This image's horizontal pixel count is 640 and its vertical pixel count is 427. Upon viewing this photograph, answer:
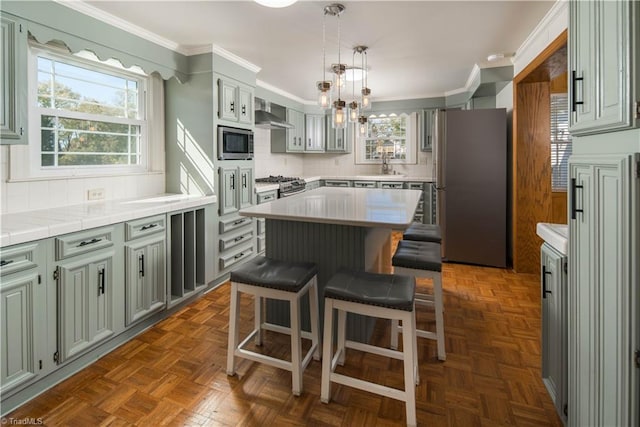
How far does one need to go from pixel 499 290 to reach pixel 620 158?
2.63 metres

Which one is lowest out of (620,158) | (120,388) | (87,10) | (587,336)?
(120,388)

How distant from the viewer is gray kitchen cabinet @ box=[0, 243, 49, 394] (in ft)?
5.57

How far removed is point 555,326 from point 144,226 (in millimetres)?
2519

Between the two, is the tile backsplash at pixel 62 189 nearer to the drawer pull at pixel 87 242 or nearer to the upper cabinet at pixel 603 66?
the drawer pull at pixel 87 242

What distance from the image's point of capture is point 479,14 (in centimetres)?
274

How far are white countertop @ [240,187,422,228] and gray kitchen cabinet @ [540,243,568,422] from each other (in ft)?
2.20

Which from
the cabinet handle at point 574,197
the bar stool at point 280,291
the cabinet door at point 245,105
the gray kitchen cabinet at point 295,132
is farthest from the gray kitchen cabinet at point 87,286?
the gray kitchen cabinet at point 295,132

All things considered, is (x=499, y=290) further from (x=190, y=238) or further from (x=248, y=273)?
(x=190, y=238)

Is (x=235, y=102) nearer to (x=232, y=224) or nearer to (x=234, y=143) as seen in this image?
(x=234, y=143)

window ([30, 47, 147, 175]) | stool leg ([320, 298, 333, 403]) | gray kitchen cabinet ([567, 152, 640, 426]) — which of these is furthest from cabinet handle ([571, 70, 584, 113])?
window ([30, 47, 147, 175])

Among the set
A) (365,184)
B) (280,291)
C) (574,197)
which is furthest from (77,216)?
(365,184)

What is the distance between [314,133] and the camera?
21.2 feet

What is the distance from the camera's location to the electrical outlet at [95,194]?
2.84 meters

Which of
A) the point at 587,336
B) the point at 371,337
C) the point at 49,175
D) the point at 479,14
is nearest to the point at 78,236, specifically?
the point at 49,175
